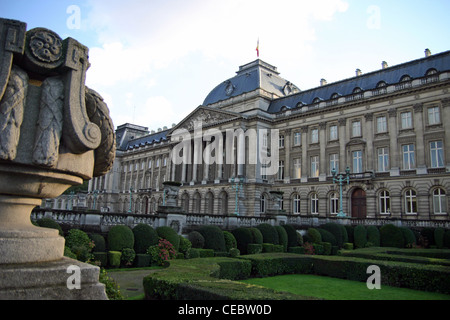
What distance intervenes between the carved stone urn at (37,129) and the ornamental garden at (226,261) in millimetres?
1902

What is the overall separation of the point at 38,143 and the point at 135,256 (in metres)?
10.9

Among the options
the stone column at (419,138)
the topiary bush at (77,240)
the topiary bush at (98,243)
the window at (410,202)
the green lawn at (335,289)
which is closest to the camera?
the green lawn at (335,289)

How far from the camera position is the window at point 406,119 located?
120 ft

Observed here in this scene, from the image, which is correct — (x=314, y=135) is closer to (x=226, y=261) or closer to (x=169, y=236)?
(x=169, y=236)

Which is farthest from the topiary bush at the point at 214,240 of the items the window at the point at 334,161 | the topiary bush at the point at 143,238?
the window at the point at 334,161

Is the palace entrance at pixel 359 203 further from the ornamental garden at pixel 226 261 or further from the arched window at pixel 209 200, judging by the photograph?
the arched window at pixel 209 200

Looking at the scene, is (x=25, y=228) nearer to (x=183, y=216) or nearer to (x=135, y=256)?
(x=135, y=256)

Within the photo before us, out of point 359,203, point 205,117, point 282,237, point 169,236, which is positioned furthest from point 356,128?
point 169,236

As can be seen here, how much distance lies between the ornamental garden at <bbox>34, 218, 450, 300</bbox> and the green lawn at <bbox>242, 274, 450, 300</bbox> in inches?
19.9

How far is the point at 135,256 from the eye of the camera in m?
13.6

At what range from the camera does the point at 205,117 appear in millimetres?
54156

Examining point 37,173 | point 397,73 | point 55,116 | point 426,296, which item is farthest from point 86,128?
point 397,73

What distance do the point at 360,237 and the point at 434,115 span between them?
60.4 feet

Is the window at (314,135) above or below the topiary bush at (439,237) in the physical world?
above
